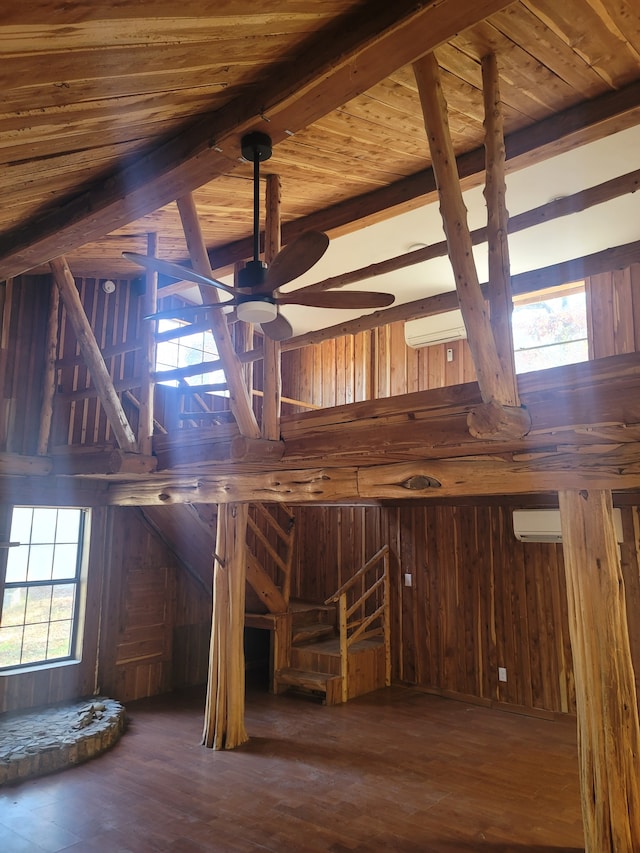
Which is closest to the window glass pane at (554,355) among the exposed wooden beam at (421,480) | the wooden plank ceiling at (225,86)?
the exposed wooden beam at (421,480)

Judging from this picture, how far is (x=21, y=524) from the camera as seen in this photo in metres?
6.97

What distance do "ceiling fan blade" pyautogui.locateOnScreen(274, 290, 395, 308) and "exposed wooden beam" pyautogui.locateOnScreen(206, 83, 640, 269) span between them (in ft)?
5.52

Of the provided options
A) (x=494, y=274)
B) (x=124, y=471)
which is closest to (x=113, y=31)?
(x=494, y=274)

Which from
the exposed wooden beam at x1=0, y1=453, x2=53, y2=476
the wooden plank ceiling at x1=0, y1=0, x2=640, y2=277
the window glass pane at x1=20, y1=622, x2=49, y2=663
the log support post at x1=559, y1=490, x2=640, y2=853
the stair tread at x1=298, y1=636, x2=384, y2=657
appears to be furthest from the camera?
the stair tread at x1=298, y1=636, x2=384, y2=657

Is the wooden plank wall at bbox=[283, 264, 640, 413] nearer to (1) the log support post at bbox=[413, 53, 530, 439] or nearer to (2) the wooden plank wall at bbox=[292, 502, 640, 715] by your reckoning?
(2) the wooden plank wall at bbox=[292, 502, 640, 715]

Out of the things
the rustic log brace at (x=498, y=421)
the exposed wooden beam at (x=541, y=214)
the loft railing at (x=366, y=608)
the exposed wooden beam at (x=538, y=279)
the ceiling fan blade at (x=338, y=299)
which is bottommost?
the loft railing at (x=366, y=608)

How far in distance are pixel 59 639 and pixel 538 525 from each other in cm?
582

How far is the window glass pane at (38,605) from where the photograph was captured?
22.6 feet

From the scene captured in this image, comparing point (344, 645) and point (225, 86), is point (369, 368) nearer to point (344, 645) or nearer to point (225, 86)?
point (344, 645)

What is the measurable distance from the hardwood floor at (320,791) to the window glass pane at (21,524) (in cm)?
248

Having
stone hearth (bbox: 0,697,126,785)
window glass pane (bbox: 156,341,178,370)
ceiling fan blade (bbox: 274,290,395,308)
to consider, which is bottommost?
stone hearth (bbox: 0,697,126,785)

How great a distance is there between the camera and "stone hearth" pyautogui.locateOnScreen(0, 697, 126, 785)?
17.4ft

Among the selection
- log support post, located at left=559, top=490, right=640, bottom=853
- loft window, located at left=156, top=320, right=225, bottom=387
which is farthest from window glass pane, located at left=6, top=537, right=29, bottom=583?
log support post, located at left=559, top=490, right=640, bottom=853

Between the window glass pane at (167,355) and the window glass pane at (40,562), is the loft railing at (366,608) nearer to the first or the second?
the window glass pane at (40,562)
